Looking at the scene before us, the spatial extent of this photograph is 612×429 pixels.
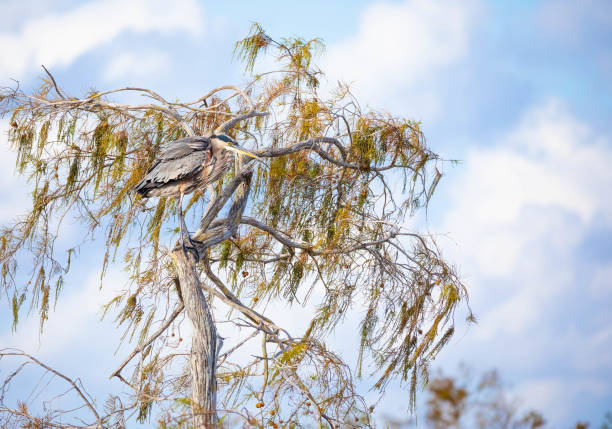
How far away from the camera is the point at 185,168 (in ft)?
10.1

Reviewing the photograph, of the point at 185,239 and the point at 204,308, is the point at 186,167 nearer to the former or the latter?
the point at 185,239

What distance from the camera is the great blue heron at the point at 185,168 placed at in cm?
310

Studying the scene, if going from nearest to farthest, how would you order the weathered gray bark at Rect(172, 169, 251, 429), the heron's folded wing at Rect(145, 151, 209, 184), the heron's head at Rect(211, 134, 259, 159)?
the weathered gray bark at Rect(172, 169, 251, 429) < the heron's folded wing at Rect(145, 151, 209, 184) < the heron's head at Rect(211, 134, 259, 159)

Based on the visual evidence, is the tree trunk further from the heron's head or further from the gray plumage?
the heron's head

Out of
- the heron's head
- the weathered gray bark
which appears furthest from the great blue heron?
Result: the weathered gray bark

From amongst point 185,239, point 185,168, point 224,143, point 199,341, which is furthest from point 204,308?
point 224,143

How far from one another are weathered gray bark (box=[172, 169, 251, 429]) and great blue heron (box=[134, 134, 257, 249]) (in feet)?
0.36

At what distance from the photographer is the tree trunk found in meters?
2.88

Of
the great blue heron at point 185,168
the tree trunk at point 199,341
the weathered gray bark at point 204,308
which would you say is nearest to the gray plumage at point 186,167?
the great blue heron at point 185,168

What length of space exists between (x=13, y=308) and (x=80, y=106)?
3.71 ft

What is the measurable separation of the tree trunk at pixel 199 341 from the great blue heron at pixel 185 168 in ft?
0.47

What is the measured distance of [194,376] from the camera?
2906mm

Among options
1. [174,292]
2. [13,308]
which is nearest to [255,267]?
[174,292]

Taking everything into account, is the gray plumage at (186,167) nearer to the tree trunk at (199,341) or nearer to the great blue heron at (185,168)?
the great blue heron at (185,168)
